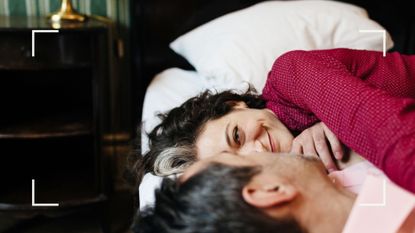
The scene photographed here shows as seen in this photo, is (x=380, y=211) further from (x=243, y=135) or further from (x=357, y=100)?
(x=243, y=135)

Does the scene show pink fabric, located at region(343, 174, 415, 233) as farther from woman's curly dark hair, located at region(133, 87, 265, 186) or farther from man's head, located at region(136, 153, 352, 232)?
woman's curly dark hair, located at region(133, 87, 265, 186)

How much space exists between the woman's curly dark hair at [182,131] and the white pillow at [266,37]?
20 centimetres

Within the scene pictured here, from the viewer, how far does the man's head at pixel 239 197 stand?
2.31 ft

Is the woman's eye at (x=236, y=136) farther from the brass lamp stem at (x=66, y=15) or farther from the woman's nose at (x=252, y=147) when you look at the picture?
the brass lamp stem at (x=66, y=15)

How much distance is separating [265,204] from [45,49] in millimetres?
1045

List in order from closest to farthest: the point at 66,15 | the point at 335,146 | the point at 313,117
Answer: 1. the point at 335,146
2. the point at 313,117
3. the point at 66,15

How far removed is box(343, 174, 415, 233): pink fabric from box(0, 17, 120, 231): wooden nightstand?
104 cm

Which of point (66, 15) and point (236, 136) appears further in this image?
point (66, 15)

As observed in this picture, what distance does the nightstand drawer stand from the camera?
4.98 ft

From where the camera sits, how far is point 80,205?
1.68m

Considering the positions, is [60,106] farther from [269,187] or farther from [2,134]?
[269,187]

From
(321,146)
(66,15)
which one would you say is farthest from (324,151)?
(66,15)

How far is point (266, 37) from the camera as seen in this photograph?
61.2 inches

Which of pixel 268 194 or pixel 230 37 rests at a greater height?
pixel 230 37
